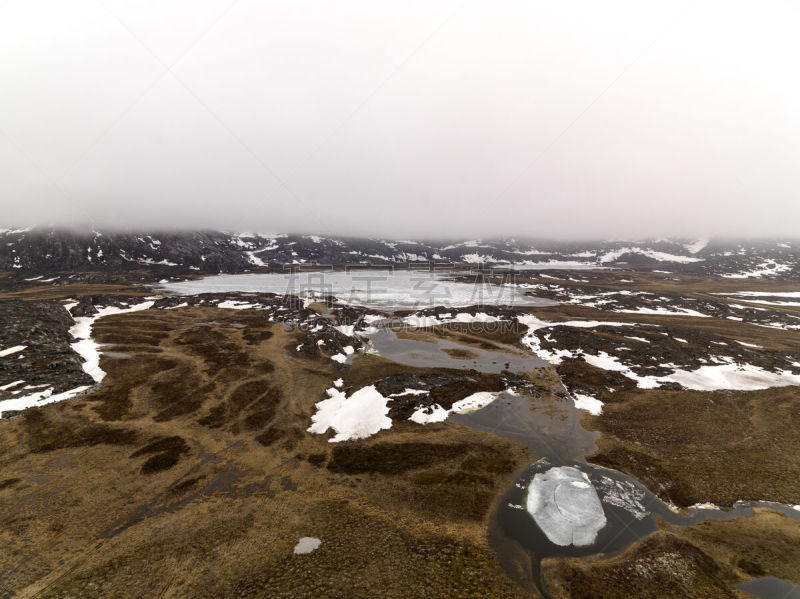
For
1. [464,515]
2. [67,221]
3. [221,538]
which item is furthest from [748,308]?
[67,221]

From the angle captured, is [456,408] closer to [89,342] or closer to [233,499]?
[233,499]

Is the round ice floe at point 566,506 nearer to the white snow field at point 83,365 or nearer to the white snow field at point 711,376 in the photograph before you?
the white snow field at point 711,376

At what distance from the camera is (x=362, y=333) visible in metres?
62.5

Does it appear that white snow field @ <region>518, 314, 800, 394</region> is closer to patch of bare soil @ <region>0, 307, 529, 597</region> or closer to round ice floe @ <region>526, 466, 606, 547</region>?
round ice floe @ <region>526, 466, 606, 547</region>

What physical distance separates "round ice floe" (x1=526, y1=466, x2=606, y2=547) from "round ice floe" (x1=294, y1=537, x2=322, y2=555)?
1401 cm

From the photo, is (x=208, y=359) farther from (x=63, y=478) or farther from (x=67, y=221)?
(x=67, y=221)

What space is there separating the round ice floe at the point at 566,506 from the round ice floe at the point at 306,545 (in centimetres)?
1401

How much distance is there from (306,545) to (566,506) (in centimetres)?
1729

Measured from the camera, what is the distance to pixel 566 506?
20609 mm

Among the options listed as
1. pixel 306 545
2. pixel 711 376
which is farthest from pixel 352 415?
pixel 711 376

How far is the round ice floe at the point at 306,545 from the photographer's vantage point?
1670 centimetres

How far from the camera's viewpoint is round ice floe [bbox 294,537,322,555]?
16703 mm

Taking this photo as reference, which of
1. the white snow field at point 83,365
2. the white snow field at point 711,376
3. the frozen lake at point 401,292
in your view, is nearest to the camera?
the white snow field at point 83,365

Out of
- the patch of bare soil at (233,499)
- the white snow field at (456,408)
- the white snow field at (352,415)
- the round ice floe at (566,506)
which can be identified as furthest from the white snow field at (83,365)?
the round ice floe at (566,506)
